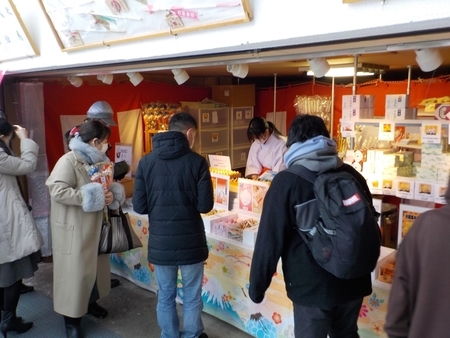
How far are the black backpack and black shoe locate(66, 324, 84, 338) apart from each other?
224 cm

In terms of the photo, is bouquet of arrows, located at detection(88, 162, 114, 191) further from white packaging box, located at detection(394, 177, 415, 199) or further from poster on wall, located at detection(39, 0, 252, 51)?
white packaging box, located at detection(394, 177, 415, 199)

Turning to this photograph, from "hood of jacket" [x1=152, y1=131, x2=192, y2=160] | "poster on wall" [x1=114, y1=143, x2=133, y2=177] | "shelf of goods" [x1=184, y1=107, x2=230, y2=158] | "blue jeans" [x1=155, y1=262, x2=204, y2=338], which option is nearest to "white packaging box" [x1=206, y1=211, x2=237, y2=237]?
"blue jeans" [x1=155, y1=262, x2=204, y2=338]

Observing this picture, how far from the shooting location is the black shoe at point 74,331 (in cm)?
317

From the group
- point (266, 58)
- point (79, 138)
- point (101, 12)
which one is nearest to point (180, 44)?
point (266, 58)

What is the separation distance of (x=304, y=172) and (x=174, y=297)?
1.55m

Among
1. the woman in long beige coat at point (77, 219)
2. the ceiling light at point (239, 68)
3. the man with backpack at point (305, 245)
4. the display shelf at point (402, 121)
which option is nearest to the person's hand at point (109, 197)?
the woman in long beige coat at point (77, 219)

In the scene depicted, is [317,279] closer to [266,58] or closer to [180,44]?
[266,58]

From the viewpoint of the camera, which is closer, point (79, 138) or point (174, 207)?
point (174, 207)

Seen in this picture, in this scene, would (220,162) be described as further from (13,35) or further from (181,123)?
(13,35)

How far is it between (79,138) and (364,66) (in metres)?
3.11

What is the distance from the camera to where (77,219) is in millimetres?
3004

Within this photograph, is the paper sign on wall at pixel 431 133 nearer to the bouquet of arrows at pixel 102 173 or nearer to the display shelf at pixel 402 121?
the display shelf at pixel 402 121

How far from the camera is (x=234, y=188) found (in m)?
3.81

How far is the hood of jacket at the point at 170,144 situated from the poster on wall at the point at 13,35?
231 cm
